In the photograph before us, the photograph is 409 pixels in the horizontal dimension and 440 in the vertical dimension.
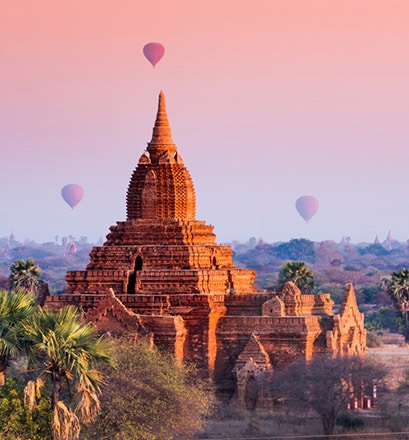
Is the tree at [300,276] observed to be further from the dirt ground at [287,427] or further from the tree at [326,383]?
the tree at [326,383]

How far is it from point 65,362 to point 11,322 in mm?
2760

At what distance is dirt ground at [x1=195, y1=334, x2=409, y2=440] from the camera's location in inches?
2382

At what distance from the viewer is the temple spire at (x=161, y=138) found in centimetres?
7269

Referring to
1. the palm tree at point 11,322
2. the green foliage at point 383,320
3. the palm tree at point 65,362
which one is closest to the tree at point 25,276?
the green foliage at point 383,320

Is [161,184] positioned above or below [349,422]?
above

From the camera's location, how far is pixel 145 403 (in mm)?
55625

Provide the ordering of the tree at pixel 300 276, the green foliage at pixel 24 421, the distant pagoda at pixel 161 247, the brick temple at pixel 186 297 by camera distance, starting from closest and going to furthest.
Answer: the green foliage at pixel 24 421 < the brick temple at pixel 186 297 < the distant pagoda at pixel 161 247 < the tree at pixel 300 276

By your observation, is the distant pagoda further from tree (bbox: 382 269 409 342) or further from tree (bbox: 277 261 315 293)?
tree (bbox: 382 269 409 342)

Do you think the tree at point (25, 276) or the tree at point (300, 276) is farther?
the tree at point (25, 276)

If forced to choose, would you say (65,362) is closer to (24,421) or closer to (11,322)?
(24,421)

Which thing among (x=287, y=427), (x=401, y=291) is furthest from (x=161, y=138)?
(x=401, y=291)

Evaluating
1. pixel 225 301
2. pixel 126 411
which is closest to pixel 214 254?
pixel 225 301

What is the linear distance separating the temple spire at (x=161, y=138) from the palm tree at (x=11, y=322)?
834 inches

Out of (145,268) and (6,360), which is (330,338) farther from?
(6,360)
